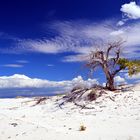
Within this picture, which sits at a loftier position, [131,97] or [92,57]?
[92,57]

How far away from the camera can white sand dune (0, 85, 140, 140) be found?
19000 millimetres

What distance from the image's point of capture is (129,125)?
2059 cm

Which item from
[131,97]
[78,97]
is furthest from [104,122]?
[78,97]

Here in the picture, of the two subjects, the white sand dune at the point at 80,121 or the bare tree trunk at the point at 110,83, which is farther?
the bare tree trunk at the point at 110,83

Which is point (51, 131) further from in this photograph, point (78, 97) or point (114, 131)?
point (78, 97)

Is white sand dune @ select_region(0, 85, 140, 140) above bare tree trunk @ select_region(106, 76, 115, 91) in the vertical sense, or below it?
below

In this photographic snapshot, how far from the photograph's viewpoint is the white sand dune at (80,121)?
19000mm

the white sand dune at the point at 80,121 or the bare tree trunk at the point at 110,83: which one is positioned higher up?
the bare tree trunk at the point at 110,83

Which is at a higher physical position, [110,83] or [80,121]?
[110,83]

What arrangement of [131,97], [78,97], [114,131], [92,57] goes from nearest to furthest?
[114,131]
[131,97]
[78,97]
[92,57]

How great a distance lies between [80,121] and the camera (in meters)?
23.4

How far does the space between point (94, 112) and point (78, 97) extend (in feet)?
15.7

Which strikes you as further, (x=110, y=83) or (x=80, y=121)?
(x=110, y=83)

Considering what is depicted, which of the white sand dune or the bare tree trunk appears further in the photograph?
the bare tree trunk
